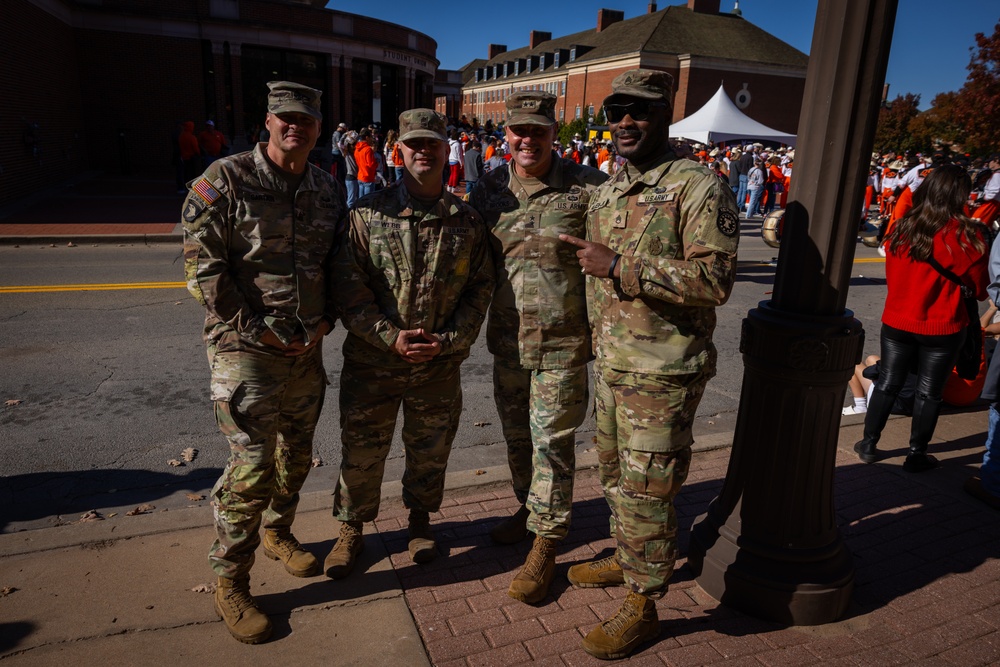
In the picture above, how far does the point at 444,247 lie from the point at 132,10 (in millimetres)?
26542

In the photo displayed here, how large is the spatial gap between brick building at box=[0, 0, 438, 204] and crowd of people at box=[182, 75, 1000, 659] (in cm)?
1613

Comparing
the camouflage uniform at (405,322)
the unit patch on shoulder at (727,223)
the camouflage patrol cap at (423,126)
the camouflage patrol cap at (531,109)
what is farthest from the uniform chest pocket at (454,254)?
the unit patch on shoulder at (727,223)

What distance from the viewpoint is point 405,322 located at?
327 centimetres

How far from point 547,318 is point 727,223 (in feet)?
3.19

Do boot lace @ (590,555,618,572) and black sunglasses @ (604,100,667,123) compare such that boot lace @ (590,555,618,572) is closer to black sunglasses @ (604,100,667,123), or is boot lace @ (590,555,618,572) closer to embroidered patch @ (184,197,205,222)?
black sunglasses @ (604,100,667,123)

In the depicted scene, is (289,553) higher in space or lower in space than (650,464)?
lower

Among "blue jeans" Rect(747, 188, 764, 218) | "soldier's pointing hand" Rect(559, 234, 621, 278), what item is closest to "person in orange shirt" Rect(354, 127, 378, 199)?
"blue jeans" Rect(747, 188, 764, 218)

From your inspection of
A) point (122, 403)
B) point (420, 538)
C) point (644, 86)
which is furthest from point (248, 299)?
point (122, 403)

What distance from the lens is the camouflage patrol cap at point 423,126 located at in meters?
3.12

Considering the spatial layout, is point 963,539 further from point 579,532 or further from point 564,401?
point 564,401

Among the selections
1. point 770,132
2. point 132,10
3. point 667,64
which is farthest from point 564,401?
point 667,64

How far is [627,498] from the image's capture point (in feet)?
9.73

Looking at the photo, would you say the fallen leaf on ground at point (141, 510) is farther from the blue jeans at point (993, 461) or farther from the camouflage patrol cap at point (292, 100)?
the blue jeans at point (993, 461)

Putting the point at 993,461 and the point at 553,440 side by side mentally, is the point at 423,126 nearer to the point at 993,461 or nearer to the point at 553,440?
the point at 553,440
